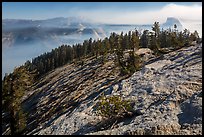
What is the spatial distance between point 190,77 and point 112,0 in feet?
67.0

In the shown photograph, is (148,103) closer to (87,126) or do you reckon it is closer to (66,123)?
(87,126)

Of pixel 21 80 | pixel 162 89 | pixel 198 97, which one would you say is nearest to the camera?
pixel 198 97

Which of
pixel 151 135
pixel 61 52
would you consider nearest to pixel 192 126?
pixel 151 135

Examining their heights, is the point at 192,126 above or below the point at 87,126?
above

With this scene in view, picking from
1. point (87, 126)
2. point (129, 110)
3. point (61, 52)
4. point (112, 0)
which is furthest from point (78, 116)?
point (61, 52)

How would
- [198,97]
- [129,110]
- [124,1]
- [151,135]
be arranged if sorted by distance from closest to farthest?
[124,1], [151,135], [198,97], [129,110]

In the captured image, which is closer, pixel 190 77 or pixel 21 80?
pixel 190 77

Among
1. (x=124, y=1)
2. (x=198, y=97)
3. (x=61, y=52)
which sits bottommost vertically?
(x=61, y=52)

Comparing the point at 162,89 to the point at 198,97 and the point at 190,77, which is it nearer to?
the point at 190,77

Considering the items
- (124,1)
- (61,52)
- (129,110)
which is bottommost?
(61,52)

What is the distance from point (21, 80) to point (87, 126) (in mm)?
13665

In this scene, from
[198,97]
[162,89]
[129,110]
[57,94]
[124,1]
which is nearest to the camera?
[124,1]

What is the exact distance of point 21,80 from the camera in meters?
37.1

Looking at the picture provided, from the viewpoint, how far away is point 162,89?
103 ft
